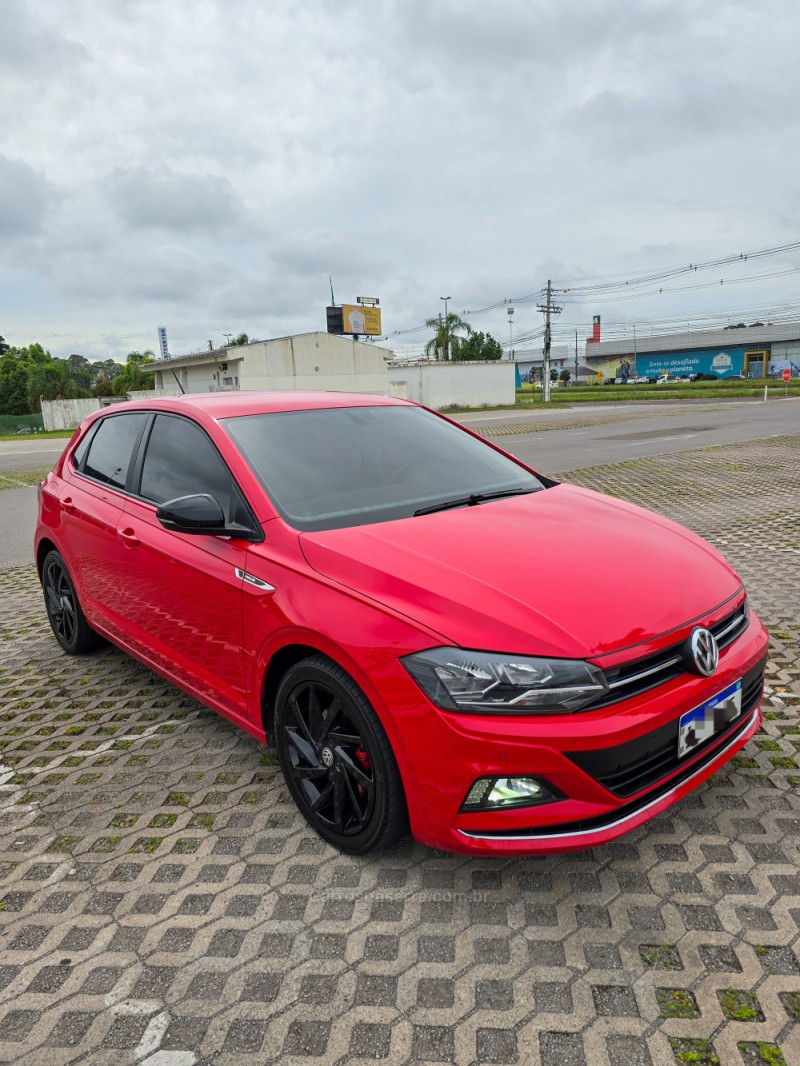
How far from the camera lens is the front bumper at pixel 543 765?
2.12m

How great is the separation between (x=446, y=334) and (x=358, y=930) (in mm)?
60773

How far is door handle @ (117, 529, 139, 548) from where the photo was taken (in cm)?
357

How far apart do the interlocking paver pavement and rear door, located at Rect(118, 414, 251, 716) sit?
48 cm

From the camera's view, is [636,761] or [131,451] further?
[131,451]

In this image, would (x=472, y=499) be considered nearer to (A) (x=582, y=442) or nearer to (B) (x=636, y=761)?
(B) (x=636, y=761)

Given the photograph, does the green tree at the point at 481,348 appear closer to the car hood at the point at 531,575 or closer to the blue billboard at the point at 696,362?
the blue billboard at the point at 696,362

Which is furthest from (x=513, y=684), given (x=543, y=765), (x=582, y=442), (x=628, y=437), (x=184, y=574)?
(x=628, y=437)

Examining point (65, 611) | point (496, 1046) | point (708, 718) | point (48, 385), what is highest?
point (48, 385)

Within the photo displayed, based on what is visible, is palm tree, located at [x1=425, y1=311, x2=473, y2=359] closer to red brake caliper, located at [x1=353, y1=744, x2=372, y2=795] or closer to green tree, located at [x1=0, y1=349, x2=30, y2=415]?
green tree, located at [x1=0, y1=349, x2=30, y2=415]

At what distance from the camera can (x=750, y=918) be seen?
2.29 metres

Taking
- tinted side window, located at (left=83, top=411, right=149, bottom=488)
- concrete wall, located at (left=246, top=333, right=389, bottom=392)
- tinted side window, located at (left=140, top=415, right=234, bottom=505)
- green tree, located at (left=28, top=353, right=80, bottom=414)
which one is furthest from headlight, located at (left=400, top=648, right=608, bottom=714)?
green tree, located at (left=28, top=353, right=80, bottom=414)

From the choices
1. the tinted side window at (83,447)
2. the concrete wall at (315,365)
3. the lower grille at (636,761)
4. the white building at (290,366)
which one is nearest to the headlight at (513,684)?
A: the lower grille at (636,761)

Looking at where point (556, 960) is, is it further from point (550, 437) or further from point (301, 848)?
point (550, 437)

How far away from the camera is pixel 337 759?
8.39ft
